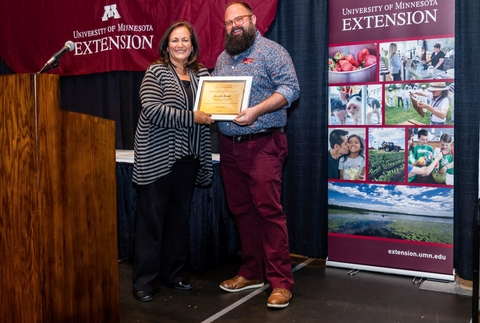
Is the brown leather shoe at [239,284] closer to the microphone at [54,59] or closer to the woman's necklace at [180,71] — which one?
the woman's necklace at [180,71]

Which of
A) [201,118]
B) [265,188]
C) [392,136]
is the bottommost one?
[265,188]

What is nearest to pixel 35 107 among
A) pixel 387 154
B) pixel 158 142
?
pixel 158 142

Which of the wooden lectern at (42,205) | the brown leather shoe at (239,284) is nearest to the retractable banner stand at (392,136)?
the brown leather shoe at (239,284)

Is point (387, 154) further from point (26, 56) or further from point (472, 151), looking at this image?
point (26, 56)

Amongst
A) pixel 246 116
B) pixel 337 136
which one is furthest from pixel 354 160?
pixel 246 116

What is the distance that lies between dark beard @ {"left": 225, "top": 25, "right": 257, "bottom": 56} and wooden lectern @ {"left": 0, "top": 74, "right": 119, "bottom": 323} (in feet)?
3.86

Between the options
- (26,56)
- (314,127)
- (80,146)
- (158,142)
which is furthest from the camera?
(26,56)

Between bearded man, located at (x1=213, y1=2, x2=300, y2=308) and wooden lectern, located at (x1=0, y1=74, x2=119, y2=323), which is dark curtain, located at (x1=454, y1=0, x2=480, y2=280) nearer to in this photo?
bearded man, located at (x1=213, y1=2, x2=300, y2=308)

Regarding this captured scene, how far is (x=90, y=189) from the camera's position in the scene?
1.74 metres

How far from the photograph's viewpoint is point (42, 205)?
153cm

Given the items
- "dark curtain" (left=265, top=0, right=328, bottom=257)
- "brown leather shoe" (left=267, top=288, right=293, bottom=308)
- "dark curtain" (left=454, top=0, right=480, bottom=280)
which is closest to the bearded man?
"brown leather shoe" (left=267, top=288, right=293, bottom=308)

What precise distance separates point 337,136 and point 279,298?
3.93 ft

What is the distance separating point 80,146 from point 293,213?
2.22m

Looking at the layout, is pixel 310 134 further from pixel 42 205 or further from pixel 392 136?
pixel 42 205
